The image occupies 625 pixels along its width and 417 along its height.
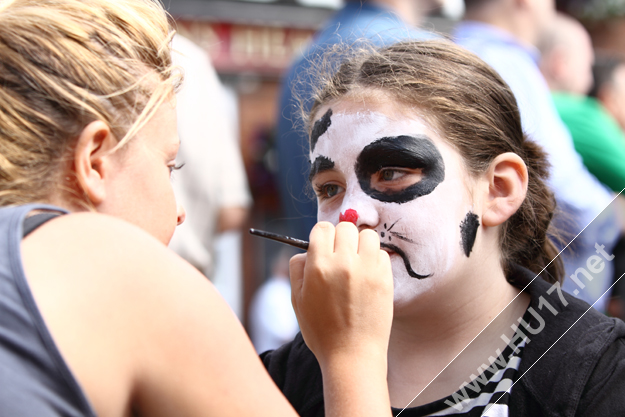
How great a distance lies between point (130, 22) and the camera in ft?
4.09

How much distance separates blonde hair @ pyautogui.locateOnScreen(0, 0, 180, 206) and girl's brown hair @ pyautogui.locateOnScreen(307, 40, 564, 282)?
0.53 m

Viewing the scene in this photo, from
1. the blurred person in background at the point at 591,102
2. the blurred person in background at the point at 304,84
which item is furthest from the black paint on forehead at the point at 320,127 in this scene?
the blurred person in background at the point at 591,102

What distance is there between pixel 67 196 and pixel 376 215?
0.64 metres

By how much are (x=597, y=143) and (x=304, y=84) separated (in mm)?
1306

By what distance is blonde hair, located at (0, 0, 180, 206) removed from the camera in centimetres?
105

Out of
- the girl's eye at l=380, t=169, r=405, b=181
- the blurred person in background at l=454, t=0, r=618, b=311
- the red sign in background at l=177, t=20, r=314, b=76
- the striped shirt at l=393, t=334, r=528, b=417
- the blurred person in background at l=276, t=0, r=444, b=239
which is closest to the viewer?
the striped shirt at l=393, t=334, r=528, b=417

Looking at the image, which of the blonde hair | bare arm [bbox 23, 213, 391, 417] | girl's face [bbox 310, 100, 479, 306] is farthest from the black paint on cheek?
the blonde hair

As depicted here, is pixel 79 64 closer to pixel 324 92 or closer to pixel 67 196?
pixel 67 196

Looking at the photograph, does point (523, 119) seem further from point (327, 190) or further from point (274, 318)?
point (274, 318)

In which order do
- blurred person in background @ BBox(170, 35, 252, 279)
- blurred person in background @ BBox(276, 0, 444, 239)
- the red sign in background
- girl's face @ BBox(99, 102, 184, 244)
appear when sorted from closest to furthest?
girl's face @ BBox(99, 102, 184, 244)
blurred person in background @ BBox(276, 0, 444, 239)
blurred person in background @ BBox(170, 35, 252, 279)
the red sign in background

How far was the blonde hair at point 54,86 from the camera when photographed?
1055 mm

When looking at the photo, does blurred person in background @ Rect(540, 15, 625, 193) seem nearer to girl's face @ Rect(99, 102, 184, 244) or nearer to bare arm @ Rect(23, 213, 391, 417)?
girl's face @ Rect(99, 102, 184, 244)

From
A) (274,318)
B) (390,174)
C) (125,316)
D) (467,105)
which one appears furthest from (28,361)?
(274,318)

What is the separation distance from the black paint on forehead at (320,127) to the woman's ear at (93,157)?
1.69 ft
